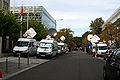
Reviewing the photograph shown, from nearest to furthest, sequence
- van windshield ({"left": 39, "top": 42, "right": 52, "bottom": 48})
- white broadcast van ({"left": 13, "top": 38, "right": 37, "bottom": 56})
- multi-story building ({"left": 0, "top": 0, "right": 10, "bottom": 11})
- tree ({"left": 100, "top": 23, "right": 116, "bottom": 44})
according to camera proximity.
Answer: white broadcast van ({"left": 13, "top": 38, "right": 37, "bottom": 56})
van windshield ({"left": 39, "top": 42, "right": 52, "bottom": 48})
multi-story building ({"left": 0, "top": 0, "right": 10, "bottom": 11})
tree ({"left": 100, "top": 23, "right": 116, "bottom": 44})

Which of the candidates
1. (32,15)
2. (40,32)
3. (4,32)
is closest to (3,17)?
(4,32)

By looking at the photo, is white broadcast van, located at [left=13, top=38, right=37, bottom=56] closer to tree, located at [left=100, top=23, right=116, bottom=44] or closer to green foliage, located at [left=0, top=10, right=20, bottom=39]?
green foliage, located at [left=0, top=10, right=20, bottom=39]

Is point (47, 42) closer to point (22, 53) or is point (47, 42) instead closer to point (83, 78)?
point (22, 53)

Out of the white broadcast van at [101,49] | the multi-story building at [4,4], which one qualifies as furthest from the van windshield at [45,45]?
the multi-story building at [4,4]

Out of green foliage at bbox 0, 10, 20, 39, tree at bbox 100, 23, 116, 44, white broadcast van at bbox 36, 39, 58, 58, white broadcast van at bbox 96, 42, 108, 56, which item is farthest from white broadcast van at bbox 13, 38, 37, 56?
tree at bbox 100, 23, 116, 44

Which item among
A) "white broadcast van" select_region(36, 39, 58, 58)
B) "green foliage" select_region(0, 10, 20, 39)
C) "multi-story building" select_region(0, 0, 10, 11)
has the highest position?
"multi-story building" select_region(0, 0, 10, 11)

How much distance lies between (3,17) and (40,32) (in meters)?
23.4

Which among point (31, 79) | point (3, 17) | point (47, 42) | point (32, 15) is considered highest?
point (32, 15)

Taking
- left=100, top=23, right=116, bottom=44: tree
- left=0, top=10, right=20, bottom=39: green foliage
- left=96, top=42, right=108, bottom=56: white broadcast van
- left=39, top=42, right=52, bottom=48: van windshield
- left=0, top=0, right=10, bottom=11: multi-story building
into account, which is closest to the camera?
left=39, top=42, right=52, bottom=48: van windshield

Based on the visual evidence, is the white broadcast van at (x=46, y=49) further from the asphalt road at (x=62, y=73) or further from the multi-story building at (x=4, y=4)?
the multi-story building at (x=4, y=4)

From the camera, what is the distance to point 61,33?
109 meters

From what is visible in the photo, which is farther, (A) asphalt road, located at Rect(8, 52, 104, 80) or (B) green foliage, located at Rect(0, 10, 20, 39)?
(B) green foliage, located at Rect(0, 10, 20, 39)

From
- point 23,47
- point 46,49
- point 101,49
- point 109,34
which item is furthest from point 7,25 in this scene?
point 109,34

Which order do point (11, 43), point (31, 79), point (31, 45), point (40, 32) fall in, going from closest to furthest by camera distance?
point (31, 79)
point (31, 45)
point (11, 43)
point (40, 32)
